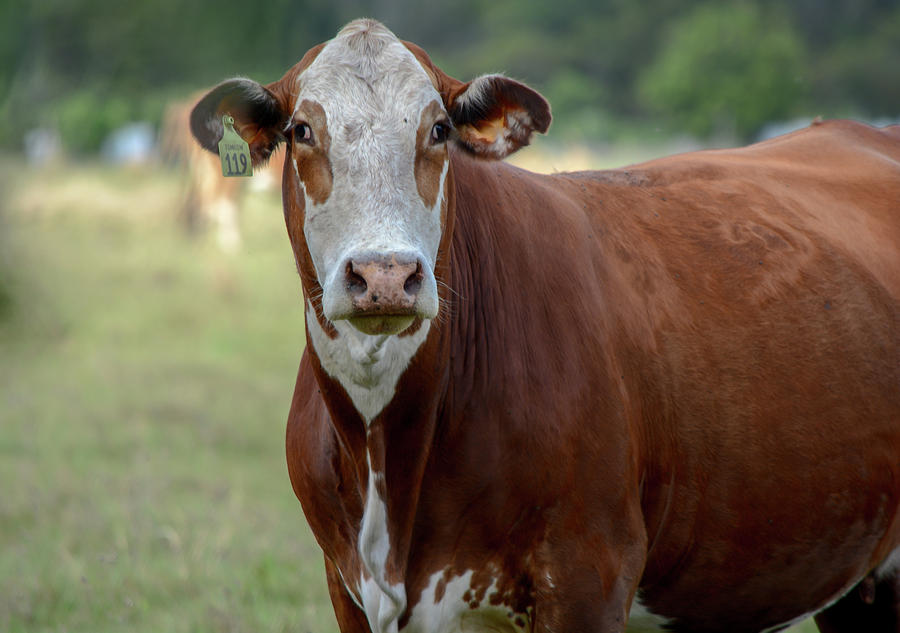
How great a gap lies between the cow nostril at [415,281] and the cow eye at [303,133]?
54 centimetres

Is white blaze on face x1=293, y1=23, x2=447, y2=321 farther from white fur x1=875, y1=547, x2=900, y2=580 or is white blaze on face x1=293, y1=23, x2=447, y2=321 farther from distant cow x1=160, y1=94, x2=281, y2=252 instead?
distant cow x1=160, y1=94, x2=281, y2=252

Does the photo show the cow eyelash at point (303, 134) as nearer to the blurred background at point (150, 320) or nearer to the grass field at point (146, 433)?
the blurred background at point (150, 320)

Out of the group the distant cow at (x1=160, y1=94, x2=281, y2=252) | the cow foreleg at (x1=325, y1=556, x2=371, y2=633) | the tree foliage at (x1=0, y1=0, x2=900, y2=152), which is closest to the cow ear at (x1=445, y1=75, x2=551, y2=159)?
the cow foreleg at (x1=325, y1=556, x2=371, y2=633)

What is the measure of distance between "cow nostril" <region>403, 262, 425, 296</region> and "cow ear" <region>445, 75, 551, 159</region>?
648mm

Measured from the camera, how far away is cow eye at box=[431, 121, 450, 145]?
279 centimetres

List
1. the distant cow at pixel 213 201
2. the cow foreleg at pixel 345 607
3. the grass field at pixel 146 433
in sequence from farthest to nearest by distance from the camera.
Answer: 1. the distant cow at pixel 213 201
2. the grass field at pixel 146 433
3. the cow foreleg at pixel 345 607

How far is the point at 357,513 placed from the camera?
2.94 metres

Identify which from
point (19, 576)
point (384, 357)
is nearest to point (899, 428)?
point (384, 357)

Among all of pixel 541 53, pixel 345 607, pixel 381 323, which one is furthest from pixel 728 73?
pixel 381 323

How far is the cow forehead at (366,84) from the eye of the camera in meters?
2.71

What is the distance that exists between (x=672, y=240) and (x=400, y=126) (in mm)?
1032

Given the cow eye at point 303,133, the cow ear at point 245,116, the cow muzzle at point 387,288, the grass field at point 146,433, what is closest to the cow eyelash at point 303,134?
the cow eye at point 303,133

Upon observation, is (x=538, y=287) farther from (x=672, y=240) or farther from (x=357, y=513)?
(x=357, y=513)

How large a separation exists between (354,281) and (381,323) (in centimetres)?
12
